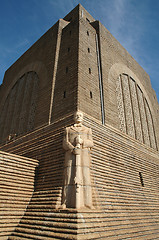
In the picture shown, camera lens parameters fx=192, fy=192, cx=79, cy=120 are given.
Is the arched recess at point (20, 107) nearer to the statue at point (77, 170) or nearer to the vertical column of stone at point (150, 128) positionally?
the statue at point (77, 170)

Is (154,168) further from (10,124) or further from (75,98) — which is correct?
(10,124)

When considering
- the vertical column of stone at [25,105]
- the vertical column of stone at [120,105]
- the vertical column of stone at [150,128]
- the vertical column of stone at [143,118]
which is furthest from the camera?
the vertical column of stone at [150,128]

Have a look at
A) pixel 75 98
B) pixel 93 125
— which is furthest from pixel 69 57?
pixel 93 125

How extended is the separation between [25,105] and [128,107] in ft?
24.3

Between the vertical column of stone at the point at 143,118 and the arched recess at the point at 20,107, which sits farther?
the vertical column of stone at the point at 143,118

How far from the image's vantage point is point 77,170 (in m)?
6.52

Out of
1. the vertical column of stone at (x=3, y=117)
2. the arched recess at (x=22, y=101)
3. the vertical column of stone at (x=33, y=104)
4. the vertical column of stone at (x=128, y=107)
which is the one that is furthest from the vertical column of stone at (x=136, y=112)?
the vertical column of stone at (x=3, y=117)

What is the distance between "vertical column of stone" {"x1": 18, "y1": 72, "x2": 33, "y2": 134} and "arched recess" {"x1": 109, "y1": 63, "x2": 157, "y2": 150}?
588cm

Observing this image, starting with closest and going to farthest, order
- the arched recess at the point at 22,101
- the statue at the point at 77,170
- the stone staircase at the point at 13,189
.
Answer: the statue at the point at 77,170
the stone staircase at the point at 13,189
the arched recess at the point at 22,101

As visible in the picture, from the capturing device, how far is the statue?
20.3 feet

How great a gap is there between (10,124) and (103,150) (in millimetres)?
8588

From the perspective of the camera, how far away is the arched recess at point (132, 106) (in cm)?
1300

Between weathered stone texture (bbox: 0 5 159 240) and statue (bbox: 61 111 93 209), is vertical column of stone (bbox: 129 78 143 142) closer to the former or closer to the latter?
weathered stone texture (bbox: 0 5 159 240)

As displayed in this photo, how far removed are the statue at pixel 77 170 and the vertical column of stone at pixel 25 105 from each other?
609 cm
